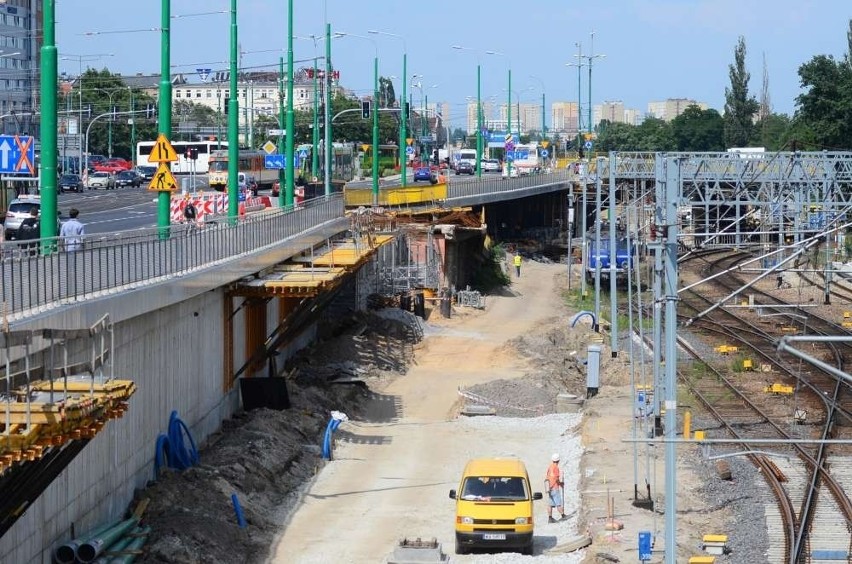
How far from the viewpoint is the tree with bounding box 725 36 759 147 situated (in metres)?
131

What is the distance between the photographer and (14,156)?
923 inches

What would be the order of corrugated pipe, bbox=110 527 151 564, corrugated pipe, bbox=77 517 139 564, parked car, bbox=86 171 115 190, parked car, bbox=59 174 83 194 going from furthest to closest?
1. parked car, bbox=86 171 115 190
2. parked car, bbox=59 174 83 194
3. corrugated pipe, bbox=110 527 151 564
4. corrugated pipe, bbox=77 517 139 564

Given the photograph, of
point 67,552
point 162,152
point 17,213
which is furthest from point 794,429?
point 17,213

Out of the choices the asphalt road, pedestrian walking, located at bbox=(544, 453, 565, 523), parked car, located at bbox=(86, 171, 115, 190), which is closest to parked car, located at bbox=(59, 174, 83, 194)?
the asphalt road

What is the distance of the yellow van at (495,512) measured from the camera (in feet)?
74.3

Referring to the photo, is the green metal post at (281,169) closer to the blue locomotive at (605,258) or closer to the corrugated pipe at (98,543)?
the blue locomotive at (605,258)

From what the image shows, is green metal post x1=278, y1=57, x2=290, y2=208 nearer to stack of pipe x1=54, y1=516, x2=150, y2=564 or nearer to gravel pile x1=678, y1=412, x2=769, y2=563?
gravel pile x1=678, y1=412, x2=769, y2=563

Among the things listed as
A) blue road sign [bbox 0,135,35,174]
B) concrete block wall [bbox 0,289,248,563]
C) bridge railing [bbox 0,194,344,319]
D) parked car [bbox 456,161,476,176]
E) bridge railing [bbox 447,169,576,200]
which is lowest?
concrete block wall [bbox 0,289,248,563]

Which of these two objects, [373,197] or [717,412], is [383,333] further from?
[717,412]

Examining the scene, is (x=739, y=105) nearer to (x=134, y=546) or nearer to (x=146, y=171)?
(x=146, y=171)

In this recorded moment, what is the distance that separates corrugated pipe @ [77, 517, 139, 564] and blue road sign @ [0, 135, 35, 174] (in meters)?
6.02

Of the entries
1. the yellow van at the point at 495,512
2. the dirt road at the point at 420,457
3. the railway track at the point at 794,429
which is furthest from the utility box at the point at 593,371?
the yellow van at the point at 495,512

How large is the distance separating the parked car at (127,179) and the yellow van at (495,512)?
6551 centimetres

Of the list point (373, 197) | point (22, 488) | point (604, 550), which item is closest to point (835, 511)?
point (604, 550)
